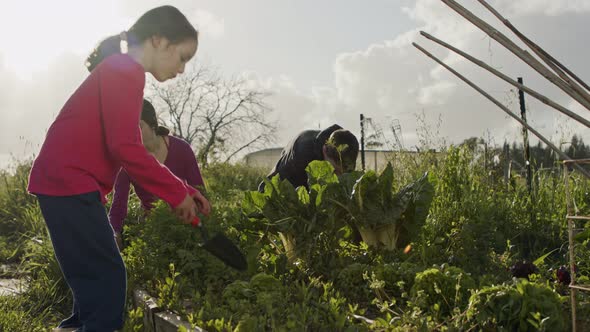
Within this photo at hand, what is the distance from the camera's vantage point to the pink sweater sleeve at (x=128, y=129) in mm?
2408

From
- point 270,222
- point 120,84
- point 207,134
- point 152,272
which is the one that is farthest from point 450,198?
point 207,134

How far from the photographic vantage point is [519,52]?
6.23 feet

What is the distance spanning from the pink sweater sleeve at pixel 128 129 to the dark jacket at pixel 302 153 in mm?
2026

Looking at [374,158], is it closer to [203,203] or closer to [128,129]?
[203,203]

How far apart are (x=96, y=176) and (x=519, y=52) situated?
1.73 metres

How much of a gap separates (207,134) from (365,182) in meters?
21.6

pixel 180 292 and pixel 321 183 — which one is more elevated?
pixel 321 183

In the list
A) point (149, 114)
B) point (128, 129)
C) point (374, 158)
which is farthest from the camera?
point (374, 158)

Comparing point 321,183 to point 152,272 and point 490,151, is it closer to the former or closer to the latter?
point 152,272

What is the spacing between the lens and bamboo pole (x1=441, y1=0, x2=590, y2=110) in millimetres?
1838

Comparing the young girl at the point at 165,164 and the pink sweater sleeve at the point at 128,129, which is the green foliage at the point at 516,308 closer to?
the pink sweater sleeve at the point at 128,129

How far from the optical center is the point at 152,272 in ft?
11.4

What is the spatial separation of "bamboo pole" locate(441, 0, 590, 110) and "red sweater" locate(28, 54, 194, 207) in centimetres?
130

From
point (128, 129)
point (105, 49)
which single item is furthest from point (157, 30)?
point (128, 129)
